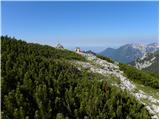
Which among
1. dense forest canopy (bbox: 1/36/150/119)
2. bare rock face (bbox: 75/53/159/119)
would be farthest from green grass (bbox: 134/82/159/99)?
dense forest canopy (bbox: 1/36/150/119)

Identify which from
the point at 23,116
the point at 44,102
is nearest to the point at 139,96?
the point at 44,102

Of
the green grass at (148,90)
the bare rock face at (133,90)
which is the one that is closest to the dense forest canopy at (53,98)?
the bare rock face at (133,90)

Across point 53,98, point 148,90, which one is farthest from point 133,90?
point 53,98

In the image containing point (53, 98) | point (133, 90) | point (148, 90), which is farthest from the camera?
point (148, 90)

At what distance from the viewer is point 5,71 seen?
556 inches

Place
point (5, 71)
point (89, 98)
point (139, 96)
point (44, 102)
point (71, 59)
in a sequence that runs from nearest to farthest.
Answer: point (44, 102), point (89, 98), point (5, 71), point (139, 96), point (71, 59)

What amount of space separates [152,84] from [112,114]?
449 inches

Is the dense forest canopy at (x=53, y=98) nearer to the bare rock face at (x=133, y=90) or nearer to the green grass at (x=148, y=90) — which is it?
the bare rock face at (x=133, y=90)

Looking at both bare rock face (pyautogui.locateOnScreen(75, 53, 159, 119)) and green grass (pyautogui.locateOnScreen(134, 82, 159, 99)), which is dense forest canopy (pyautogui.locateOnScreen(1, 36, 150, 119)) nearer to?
bare rock face (pyautogui.locateOnScreen(75, 53, 159, 119))

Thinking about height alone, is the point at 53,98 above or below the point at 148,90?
above

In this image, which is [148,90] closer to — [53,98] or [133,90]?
[133,90]

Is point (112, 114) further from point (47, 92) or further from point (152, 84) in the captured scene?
point (152, 84)

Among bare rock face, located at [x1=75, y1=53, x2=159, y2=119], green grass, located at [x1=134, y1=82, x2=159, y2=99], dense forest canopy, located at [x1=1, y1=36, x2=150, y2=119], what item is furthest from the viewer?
green grass, located at [x1=134, y1=82, x2=159, y2=99]

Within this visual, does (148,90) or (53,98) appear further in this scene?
(148,90)
